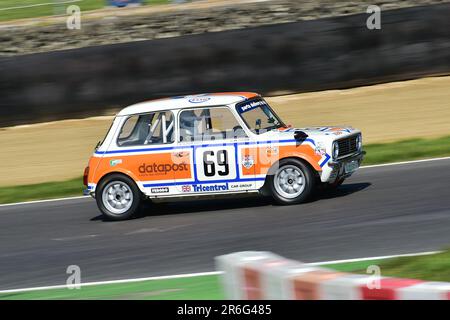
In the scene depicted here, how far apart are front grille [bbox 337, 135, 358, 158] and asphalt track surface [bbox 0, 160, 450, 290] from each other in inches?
24.3

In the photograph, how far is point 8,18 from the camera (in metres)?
23.9

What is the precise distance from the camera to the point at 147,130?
38.0 ft

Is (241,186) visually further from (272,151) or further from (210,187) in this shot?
(272,151)

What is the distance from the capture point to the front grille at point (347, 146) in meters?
11.1

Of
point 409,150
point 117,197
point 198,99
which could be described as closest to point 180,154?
point 198,99

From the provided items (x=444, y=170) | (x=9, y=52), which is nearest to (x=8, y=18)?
(x=9, y=52)

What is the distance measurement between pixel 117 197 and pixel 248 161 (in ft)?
6.75

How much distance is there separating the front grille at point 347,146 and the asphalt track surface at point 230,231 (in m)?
0.62

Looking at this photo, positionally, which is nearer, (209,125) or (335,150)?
(335,150)

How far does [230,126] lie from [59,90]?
8.21m

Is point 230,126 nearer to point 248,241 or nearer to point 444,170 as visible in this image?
point 248,241

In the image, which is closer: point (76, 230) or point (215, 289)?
point (215, 289)

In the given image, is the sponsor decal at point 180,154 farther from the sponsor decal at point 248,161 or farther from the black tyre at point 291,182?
the black tyre at point 291,182
